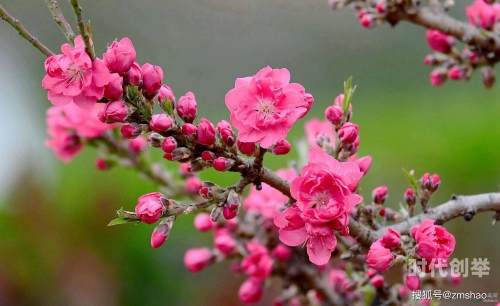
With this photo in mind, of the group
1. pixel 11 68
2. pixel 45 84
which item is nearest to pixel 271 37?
pixel 11 68

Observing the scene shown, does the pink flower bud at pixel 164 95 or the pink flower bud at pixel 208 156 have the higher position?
the pink flower bud at pixel 164 95

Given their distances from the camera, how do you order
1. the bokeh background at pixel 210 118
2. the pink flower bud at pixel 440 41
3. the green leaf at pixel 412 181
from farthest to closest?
the bokeh background at pixel 210 118, the pink flower bud at pixel 440 41, the green leaf at pixel 412 181

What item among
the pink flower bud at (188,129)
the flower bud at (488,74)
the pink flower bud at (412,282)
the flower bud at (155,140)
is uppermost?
the flower bud at (488,74)

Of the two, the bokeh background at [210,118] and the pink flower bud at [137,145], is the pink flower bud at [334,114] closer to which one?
the pink flower bud at [137,145]

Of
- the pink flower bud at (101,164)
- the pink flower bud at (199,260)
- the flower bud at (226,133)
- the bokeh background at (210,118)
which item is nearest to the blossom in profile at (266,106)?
the flower bud at (226,133)

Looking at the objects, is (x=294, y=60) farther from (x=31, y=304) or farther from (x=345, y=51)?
(x=31, y=304)

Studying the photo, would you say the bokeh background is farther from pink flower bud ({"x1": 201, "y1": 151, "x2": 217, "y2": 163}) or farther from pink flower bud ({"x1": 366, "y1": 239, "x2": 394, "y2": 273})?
pink flower bud ({"x1": 366, "y1": 239, "x2": 394, "y2": 273})
